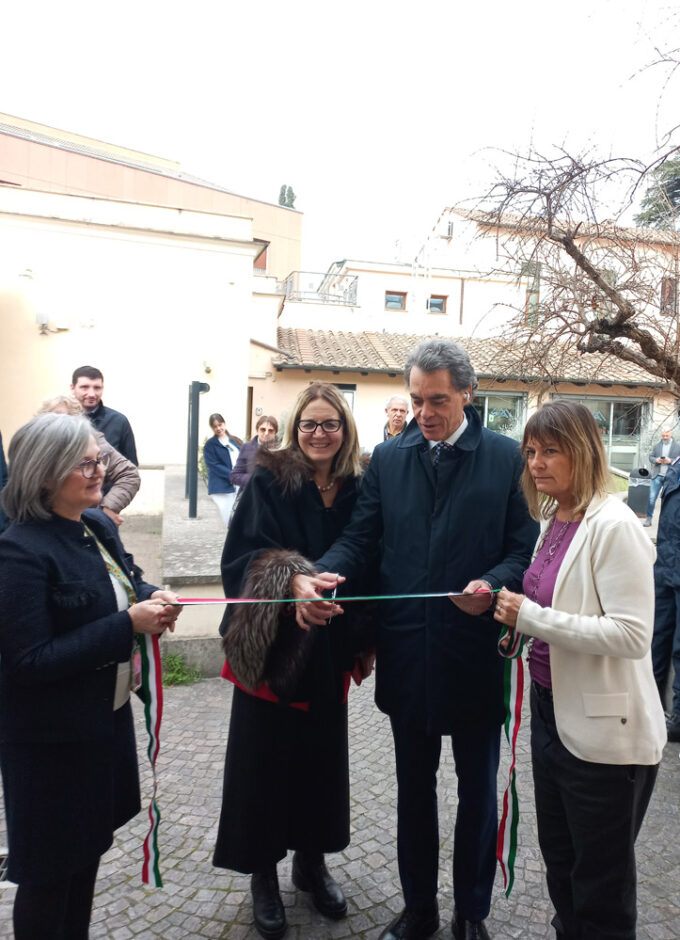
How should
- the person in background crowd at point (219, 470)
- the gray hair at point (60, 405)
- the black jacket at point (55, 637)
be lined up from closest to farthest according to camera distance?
the black jacket at point (55, 637) → the gray hair at point (60, 405) → the person in background crowd at point (219, 470)

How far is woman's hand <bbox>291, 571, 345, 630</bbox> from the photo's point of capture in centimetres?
234

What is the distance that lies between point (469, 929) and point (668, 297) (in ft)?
13.9

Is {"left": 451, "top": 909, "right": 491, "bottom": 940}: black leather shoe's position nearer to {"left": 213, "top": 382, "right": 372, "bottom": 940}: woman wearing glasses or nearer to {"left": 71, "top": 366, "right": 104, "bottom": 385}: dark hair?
{"left": 213, "top": 382, "right": 372, "bottom": 940}: woman wearing glasses

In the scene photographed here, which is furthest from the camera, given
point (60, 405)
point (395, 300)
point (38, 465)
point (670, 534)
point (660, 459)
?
point (395, 300)

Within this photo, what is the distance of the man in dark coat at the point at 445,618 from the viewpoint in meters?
2.40

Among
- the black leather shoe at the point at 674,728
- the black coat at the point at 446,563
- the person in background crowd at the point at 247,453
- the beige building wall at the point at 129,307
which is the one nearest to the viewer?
the black coat at the point at 446,563

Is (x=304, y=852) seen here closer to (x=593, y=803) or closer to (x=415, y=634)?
(x=415, y=634)

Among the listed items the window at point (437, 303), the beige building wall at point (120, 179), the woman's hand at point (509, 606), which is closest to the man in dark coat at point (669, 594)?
the woman's hand at point (509, 606)

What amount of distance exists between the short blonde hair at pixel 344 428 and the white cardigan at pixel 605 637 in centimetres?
103

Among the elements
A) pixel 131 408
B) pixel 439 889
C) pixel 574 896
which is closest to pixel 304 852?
pixel 439 889

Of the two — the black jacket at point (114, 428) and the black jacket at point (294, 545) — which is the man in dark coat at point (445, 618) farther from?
the black jacket at point (114, 428)

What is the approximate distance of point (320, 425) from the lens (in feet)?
8.75

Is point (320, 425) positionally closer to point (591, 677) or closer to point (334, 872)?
point (591, 677)

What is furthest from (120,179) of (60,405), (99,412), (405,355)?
(60,405)
